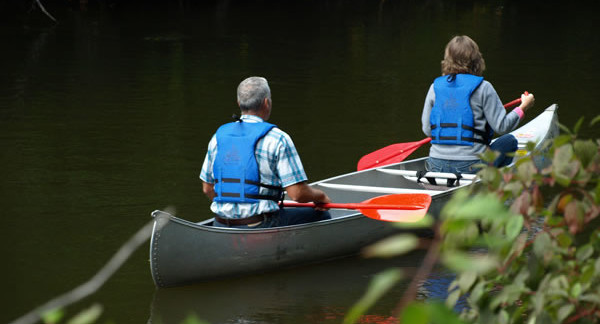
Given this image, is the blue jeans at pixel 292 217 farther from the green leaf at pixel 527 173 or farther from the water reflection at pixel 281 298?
the green leaf at pixel 527 173

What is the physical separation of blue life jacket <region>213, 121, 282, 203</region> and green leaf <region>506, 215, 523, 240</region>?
2877 mm

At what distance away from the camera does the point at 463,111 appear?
18.0ft

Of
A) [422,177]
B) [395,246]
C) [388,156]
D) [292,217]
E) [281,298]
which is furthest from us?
[388,156]

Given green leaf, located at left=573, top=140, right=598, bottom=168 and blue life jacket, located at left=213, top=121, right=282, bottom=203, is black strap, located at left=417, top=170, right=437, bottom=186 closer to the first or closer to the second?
blue life jacket, located at left=213, top=121, right=282, bottom=203

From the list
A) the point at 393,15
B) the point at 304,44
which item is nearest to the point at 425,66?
the point at 304,44

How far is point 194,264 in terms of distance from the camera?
468cm

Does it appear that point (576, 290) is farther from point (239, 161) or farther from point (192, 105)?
point (192, 105)

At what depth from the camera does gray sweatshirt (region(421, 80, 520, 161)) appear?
541cm

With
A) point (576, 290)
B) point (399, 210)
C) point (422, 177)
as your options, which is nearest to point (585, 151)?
point (576, 290)

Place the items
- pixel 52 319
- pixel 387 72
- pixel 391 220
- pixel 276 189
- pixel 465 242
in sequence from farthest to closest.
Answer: pixel 387 72 < pixel 391 220 < pixel 276 189 < pixel 465 242 < pixel 52 319

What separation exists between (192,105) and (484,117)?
550 centimetres

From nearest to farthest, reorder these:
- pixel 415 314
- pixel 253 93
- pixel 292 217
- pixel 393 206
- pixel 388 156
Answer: pixel 415 314, pixel 253 93, pixel 292 217, pixel 393 206, pixel 388 156

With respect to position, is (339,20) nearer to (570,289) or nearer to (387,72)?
(387,72)

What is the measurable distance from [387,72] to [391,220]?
26.7 feet
